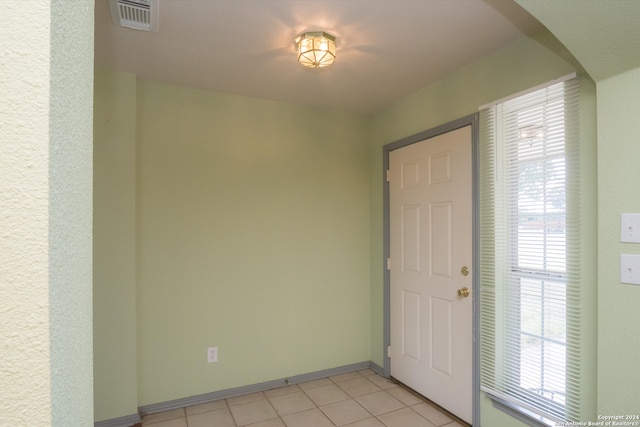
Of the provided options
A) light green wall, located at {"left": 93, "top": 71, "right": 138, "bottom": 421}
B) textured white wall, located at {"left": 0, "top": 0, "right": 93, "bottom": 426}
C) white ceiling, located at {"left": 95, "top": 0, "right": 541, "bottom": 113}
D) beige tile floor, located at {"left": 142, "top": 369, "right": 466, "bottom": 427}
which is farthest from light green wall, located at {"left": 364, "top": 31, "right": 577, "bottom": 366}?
textured white wall, located at {"left": 0, "top": 0, "right": 93, "bottom": 426}

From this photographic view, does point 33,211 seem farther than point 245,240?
No

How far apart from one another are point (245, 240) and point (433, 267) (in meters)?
1.50

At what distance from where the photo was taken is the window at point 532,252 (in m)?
1.72

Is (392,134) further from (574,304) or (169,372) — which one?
(169,372)

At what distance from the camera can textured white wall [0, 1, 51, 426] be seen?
0.37 metres

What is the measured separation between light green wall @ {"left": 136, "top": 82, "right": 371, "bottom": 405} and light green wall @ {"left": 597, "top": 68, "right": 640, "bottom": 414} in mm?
1967

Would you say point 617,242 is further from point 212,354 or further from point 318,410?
point 212,354

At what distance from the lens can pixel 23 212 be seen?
0.37 metres

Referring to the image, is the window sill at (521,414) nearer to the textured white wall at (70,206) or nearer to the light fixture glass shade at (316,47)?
the textured white wall at (70,206)

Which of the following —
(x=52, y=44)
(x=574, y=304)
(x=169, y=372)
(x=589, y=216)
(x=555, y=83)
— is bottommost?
(x=169, y=372)

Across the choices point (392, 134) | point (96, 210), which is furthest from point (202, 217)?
point (392, 134)

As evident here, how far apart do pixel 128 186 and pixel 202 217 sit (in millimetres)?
550

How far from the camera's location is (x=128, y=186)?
2365 millimetres

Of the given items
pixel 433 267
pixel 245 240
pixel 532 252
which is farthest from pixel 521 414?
pixel 245 240
